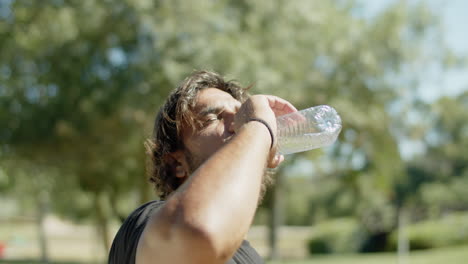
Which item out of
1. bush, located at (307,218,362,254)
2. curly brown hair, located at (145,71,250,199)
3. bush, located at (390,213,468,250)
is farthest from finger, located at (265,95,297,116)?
bush, located at (307,218,362,254)

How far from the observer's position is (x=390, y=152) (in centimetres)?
1914

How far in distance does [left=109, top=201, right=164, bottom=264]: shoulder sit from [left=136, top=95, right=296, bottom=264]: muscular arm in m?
0.18

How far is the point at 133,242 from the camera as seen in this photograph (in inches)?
58.3

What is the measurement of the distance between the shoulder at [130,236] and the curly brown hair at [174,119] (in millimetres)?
287

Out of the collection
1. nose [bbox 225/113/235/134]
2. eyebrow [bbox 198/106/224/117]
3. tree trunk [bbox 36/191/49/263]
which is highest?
tree trunk [bbox 36/191/49/263]

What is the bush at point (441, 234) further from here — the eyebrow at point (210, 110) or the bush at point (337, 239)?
the eyebrow at point (210, 110)

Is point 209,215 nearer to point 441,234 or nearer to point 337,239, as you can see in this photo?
point 441,234

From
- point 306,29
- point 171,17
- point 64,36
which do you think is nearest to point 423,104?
point 306,29

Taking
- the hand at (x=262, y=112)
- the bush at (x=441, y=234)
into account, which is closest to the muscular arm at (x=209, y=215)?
the hand at (x=262, y=112)

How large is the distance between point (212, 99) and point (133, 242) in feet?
1.84

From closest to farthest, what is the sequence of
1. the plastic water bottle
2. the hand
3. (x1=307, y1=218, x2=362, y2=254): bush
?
the hand < the plastic water bottle < (x1=307, y1=218, x2=362, y2=254): bush

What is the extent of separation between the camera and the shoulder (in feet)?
4.84

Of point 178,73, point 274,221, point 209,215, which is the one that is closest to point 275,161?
point 209,215

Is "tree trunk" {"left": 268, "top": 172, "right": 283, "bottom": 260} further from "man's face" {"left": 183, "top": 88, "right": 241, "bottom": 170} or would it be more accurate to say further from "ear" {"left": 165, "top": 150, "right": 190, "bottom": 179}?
"man's face" {"left": 183, "top": 88, "right": 241, "bottom": 170}
